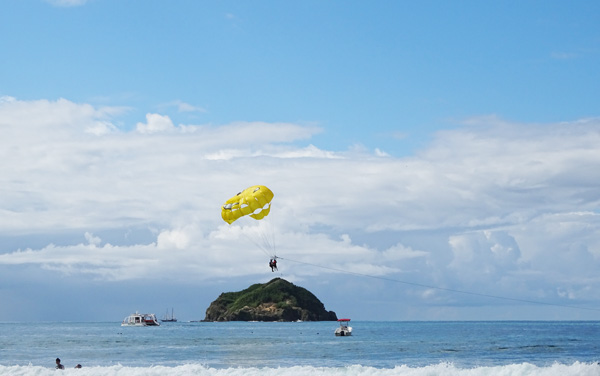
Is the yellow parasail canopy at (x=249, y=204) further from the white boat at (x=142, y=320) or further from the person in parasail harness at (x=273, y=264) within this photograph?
the white boat at (x=142, y=320)

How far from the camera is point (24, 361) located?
2429 inches

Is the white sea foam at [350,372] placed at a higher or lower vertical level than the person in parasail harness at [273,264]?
lower

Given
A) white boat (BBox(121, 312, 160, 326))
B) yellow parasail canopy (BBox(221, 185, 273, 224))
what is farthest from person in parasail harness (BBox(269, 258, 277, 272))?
white boat (BBox(121, 312, 160, 326))

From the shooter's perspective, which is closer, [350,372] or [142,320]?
[350,372]

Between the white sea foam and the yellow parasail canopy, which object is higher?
the yellow parasail canopy

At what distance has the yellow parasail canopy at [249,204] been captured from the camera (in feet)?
138

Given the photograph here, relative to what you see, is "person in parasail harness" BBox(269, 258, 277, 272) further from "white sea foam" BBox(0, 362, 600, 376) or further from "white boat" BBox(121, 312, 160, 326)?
"white boat" BBox(121, 312, 160, 326)

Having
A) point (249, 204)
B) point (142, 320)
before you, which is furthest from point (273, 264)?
point (142, 320)

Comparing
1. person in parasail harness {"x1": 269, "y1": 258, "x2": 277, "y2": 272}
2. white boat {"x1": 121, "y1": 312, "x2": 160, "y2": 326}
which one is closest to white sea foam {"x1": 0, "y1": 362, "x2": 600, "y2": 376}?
person in parasail harness {"x1": 269, "y1": 258, "x2": 277, "y2": 272}

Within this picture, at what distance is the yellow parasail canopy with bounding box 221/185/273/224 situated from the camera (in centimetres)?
4209

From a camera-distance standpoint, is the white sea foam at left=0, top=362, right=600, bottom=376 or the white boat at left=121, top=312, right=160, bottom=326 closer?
the white sea foam at left=0, top=362, right=600, bottom=376

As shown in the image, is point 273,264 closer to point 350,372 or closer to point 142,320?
point 350,372

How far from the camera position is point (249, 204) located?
42.0 metres


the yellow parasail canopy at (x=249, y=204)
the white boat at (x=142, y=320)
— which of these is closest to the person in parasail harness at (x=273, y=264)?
the yellow parasail canopy at (x=249, y=204)
